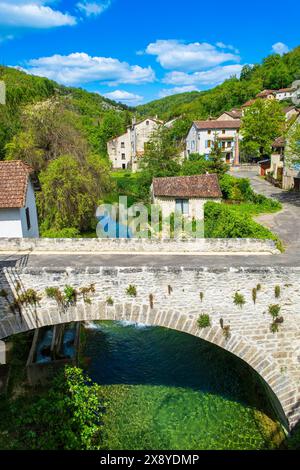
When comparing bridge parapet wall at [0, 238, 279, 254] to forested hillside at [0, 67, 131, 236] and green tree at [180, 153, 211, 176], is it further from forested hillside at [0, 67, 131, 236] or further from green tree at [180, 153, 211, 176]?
green tree at [180, 153, 211, 176]

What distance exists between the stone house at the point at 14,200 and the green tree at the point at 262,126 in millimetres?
34788

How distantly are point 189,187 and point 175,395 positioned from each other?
18.4m

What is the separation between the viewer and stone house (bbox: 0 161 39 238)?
17.0 m

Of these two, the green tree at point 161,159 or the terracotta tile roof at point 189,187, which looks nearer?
the terracotta tile roof at point 189,187

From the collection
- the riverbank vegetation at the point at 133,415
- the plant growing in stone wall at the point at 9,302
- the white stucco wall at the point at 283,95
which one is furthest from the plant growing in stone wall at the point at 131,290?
the white stucco wall at the point at 283,95

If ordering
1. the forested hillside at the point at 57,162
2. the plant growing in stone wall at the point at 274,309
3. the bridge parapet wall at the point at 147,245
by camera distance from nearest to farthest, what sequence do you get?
the plant growing in stone wall at the point at 274,309
the bridge parapet wall at the point at 147,245
the forested hillside at the point at 57,162

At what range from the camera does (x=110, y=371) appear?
14.6 metres

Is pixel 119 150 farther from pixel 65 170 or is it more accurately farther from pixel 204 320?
pixel 204 320

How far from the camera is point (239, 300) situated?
397 inches

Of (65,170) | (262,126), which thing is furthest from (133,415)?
(262,126)

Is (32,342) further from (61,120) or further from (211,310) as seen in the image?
(61,120)

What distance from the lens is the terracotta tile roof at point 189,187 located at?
2791 centimetres

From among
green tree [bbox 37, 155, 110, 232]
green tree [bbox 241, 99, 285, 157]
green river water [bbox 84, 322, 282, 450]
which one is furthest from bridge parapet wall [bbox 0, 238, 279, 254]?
green tree [bbox 241, 99, 285, 157]

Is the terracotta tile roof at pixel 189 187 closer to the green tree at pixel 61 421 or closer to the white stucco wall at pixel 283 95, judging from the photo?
the green tree at pixel 61 421
